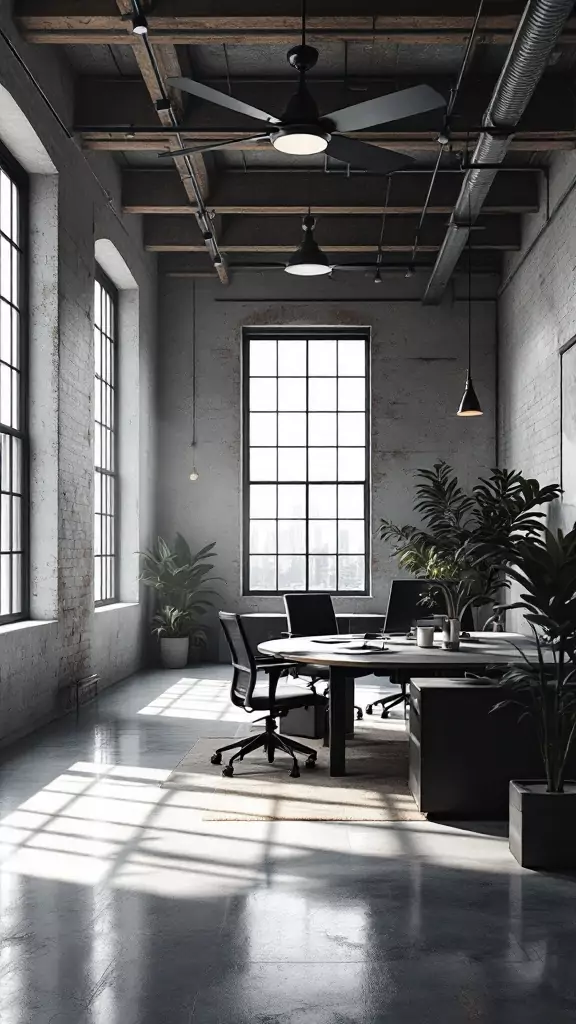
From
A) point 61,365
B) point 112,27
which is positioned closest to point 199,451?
point 61,365

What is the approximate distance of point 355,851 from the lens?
13.8 feet

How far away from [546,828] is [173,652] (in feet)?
24.7

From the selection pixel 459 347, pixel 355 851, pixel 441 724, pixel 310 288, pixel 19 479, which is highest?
pixel 310 288

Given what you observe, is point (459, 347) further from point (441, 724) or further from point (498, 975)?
point (498, 975)

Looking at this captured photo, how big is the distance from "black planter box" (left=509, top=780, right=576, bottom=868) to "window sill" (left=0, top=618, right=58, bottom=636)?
3.54m

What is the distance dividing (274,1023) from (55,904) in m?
1.21

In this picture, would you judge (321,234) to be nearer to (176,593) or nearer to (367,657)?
(176,593)

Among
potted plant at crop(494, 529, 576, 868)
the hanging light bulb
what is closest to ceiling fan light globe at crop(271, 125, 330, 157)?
the hanging light bulb

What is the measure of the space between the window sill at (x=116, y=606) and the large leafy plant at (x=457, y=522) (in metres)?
2.89

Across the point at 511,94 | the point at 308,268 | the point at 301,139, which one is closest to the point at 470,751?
the point at 301,139

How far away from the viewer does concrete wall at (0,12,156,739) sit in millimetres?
6648

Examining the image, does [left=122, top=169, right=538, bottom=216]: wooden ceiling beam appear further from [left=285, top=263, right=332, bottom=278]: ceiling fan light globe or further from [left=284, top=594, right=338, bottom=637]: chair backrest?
[left=284, top=594, right=338, bottom=637]: chair backrest

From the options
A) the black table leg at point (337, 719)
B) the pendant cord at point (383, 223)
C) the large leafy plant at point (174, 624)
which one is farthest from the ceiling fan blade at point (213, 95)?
the large leafy plant at point (174, 624)

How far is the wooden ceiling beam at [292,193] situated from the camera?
9500 millimetres
